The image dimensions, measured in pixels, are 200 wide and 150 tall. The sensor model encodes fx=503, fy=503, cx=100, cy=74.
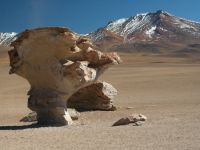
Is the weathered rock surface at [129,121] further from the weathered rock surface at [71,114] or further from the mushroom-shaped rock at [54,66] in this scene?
the weathered rock surface at [71,114]

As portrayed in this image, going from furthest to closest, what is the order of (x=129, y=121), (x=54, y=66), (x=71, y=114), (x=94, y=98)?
(x=94, y=98)
(x=71, y=114)
(x=54, y=66)
(x=129, y=121)

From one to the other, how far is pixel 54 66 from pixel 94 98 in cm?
652

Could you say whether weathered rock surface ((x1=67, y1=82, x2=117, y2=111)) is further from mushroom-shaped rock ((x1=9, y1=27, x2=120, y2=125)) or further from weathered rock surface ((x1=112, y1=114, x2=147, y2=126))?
weathered rock surface ((x1=112, y1=114, x2=147, y2=126))

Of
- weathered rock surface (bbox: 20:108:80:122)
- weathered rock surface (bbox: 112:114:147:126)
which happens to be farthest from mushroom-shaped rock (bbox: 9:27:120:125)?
weathered rock surface (bbox: 20:108:80:122)

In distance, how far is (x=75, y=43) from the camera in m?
19.7

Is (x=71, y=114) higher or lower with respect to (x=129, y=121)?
higher

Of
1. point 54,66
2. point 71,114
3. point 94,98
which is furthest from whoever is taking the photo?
point 94,98

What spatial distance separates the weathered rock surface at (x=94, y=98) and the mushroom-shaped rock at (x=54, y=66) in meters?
4.83

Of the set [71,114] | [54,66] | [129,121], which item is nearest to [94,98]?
[71,114]

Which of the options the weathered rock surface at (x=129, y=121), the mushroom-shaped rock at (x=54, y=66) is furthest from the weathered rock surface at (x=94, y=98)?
the weathered rock surface at (x=129, y=121)

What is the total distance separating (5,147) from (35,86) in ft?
24.1

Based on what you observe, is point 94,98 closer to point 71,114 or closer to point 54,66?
point 71,114

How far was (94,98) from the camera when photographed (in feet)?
86.4

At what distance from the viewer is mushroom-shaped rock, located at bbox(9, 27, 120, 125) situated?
19.5m
